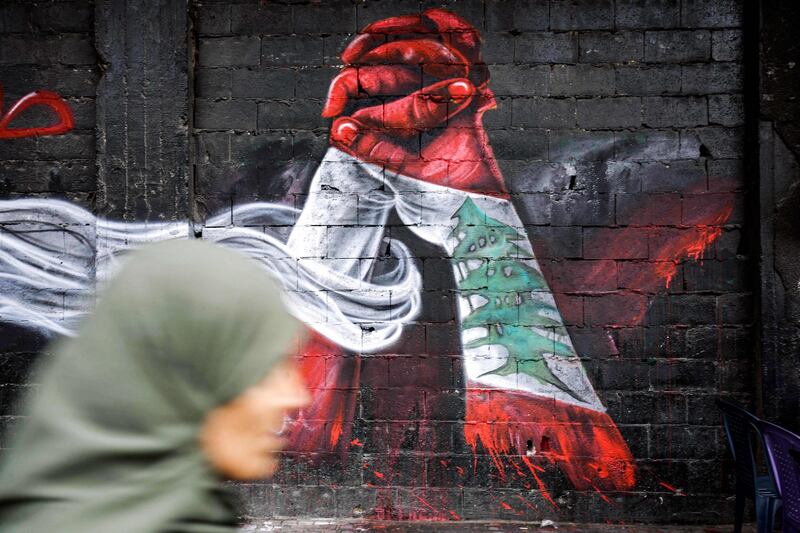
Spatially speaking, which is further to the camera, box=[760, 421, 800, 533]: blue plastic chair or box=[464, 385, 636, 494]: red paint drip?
box=[464, 385, 636, 494]: red paint drip

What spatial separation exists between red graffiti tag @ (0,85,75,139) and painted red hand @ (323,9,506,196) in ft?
5.83

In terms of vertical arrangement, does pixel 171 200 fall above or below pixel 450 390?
above

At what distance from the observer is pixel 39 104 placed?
488cm

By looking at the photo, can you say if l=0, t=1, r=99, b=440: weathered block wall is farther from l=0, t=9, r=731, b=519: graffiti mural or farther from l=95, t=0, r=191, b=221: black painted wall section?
l=0, t=9, r=731, b=519: graffiti mural

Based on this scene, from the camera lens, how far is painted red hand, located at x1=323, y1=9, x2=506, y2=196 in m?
4.77

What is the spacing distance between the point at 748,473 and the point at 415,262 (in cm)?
230

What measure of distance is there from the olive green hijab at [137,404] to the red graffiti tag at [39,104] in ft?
13.5

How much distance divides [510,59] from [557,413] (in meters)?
2.36

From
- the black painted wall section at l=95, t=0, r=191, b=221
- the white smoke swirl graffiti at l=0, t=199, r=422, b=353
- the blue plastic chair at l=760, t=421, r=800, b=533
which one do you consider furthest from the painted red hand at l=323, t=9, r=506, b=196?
the blue plastic chair at l=760, t=421, r=800, b=533

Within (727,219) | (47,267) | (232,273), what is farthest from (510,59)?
(232,273)

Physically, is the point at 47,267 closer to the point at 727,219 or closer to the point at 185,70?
the point at 185,70

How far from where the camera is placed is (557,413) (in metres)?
4.71

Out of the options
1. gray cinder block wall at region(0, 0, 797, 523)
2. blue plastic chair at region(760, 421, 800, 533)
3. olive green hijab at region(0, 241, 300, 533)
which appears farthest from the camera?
gray cinder block wall at region(0, 0, 797, 523)

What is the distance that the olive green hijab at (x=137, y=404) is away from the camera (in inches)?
47.3
